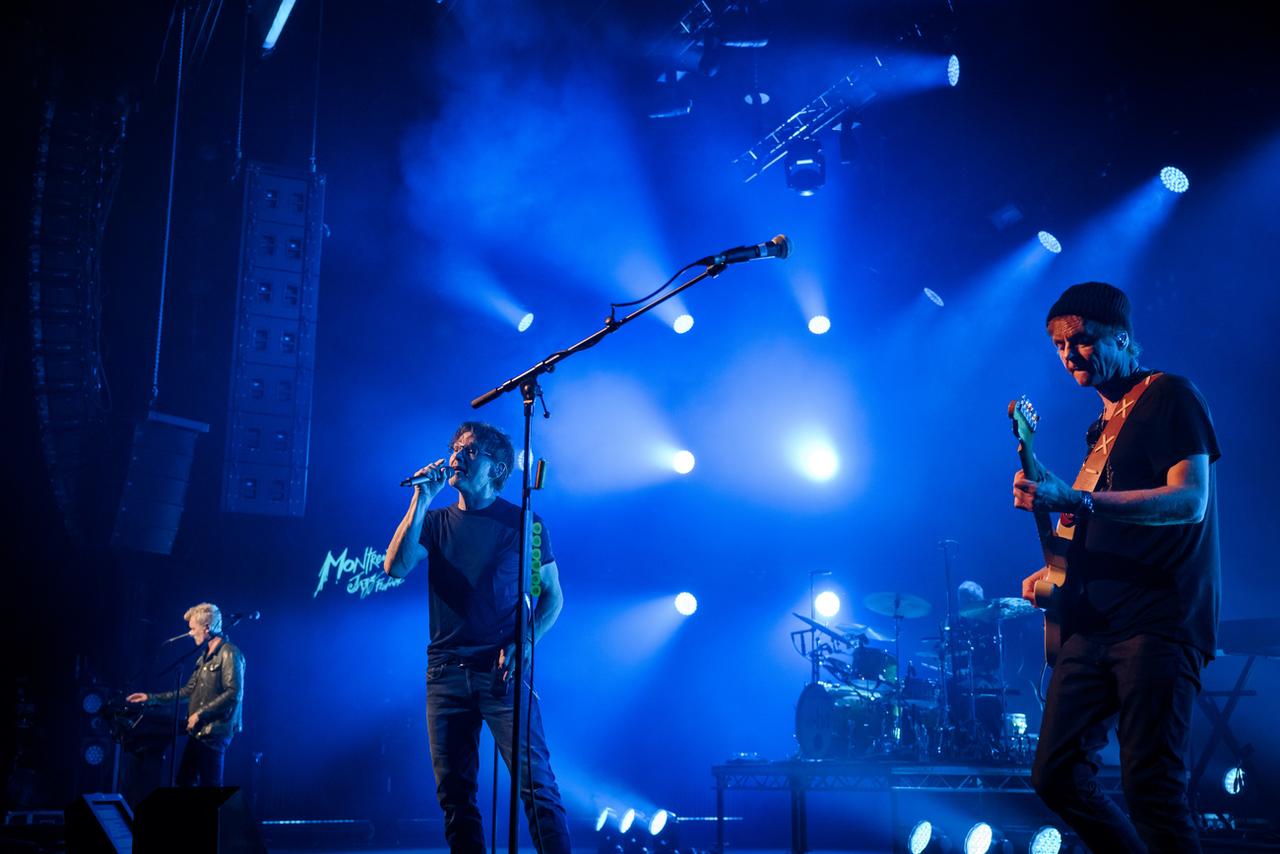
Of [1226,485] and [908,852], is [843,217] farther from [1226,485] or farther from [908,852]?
[908,852]

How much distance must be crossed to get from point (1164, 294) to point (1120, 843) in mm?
8258

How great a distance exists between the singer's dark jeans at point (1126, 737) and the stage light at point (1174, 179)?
763 cm

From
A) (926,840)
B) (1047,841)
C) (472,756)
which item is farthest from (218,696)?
(1047,841)

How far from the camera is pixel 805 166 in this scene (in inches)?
407

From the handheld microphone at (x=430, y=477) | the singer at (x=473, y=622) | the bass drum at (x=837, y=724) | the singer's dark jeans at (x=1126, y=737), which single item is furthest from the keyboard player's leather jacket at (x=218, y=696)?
the singer's dark jeans at (x=1126, y=737)

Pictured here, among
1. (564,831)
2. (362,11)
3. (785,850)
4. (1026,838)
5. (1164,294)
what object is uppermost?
(362,11)

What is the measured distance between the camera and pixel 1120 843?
306 centimetres

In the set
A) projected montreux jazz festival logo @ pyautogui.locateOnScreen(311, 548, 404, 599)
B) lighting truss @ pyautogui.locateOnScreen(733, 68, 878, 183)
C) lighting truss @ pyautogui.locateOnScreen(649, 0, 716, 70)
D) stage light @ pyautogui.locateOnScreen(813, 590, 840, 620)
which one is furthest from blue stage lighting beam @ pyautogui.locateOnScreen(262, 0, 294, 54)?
stage light @ pyautogui.locateOnScreen(813, 590, 840, 620)

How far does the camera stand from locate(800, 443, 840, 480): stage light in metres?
12.4

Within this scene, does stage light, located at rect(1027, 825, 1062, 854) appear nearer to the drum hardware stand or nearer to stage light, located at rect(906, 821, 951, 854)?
stage light, located at rect(906, 821, 951, 854)

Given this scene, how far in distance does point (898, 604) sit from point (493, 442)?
6.37 m

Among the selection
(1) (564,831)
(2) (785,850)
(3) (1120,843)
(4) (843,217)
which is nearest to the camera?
(3) (1120,843)

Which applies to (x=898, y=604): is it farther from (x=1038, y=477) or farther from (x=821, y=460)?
(x=1038, y=477)

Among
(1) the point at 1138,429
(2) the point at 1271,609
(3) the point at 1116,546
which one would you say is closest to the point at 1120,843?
(3) the point at 1116,546
